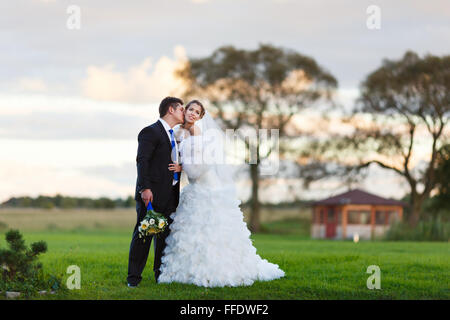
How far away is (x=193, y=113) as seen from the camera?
893cm

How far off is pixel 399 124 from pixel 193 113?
109 feet

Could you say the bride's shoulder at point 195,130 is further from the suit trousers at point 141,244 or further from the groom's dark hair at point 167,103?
the suit trousers at point 141,244

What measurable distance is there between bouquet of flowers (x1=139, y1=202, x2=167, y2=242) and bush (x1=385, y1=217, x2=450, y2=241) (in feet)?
82.8

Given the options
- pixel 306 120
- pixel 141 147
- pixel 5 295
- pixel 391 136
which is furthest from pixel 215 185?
pixel 306 120

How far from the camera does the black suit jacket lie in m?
8.74

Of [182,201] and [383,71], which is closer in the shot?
[182,201]

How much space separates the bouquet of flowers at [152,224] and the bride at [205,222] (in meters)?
0.46

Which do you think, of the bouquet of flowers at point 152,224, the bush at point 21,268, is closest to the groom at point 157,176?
the bouquet of flowers at point 152,224

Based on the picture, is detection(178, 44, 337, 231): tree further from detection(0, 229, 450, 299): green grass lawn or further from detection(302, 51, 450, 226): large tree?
detection(0, 229, 450, 299): green grass lawn

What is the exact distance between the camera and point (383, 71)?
40.4m

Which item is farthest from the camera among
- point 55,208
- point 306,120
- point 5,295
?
point 55,208

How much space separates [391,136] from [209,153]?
3251cm
